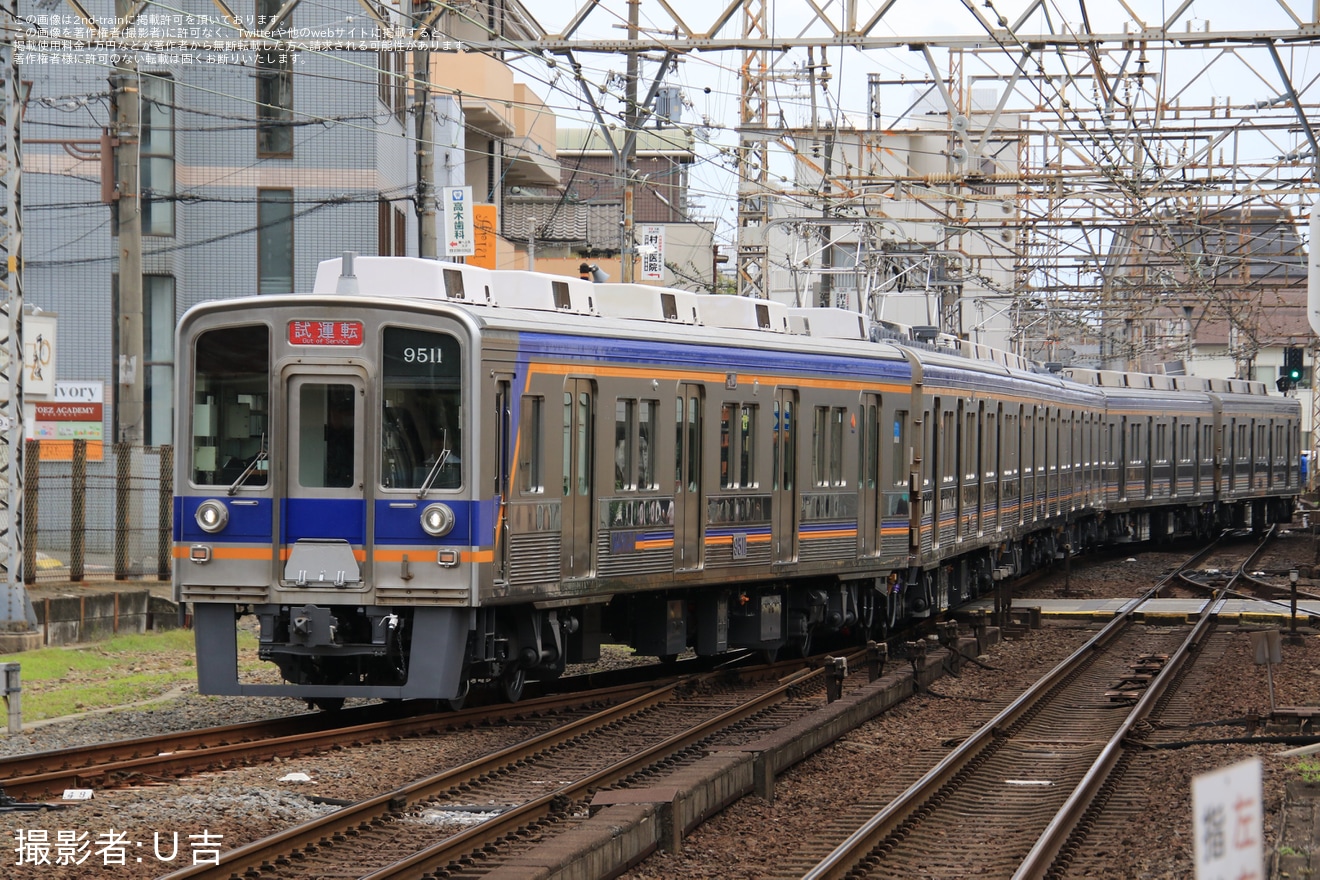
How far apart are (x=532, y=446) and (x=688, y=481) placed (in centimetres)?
218

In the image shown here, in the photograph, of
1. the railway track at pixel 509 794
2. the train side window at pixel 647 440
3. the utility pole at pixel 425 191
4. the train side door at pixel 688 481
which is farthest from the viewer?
the utility pole at pixel 425 191

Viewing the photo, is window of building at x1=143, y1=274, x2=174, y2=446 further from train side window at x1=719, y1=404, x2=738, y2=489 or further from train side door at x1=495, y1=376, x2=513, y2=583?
train side door at x1=495, y1=376, x2=513, y2=583

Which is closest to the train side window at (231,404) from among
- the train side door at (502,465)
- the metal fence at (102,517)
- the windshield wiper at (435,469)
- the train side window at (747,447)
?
the windshield wiper at (435,469)

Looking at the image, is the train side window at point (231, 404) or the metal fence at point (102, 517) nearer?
the train side window at point (231, 404)

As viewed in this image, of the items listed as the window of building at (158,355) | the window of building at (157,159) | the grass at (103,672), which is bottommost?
the grass at (103,672)

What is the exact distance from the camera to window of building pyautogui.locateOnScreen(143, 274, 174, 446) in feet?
87.2

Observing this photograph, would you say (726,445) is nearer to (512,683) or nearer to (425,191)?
(512,683)

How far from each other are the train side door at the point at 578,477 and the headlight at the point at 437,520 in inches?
48.0

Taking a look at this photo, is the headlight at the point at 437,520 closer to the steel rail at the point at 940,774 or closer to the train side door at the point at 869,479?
the steel rail at the point at 940,774

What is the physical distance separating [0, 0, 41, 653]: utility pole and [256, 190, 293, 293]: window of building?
471 inches

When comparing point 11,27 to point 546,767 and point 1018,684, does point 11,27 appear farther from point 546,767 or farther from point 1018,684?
point 1018,684

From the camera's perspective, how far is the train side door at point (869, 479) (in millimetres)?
15695

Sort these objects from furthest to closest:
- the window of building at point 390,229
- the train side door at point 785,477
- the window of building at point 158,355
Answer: the window of building at point 390,229, the window of building at point 158,355, the train side door at point 785,477

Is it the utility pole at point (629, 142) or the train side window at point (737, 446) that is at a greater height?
the utility pole at point (629, 142)
